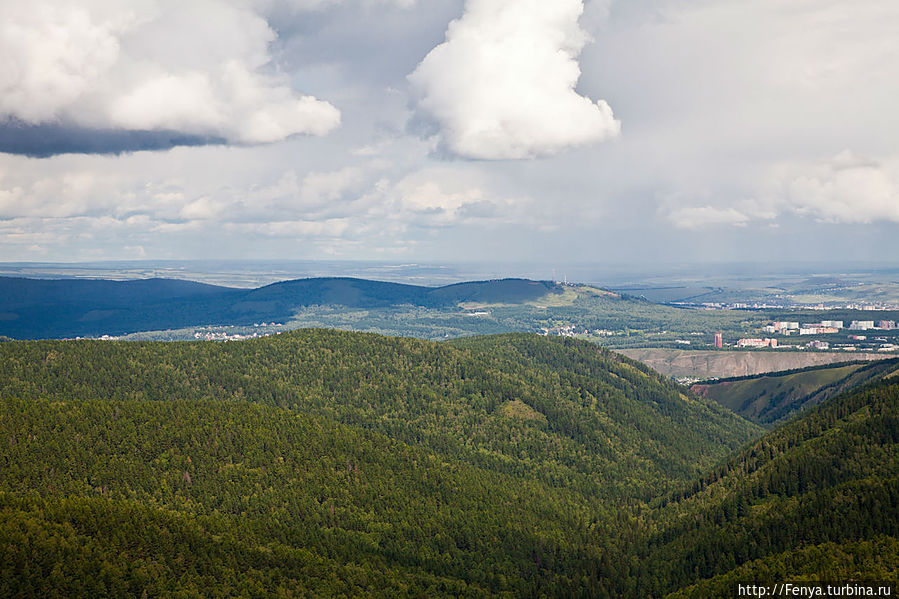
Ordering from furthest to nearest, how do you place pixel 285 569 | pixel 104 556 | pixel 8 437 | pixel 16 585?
pixel 8 437
pixel 285 569
pixel 104 556
pixel 16 585

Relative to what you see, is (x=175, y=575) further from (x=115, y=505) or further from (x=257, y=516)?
(x=257, y=516)

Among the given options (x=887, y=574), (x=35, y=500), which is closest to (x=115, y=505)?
(x=35, y=500)

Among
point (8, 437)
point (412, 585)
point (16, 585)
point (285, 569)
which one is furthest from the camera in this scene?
point (8, 437)

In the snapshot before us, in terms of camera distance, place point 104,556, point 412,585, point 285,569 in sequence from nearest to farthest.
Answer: point 104,556 → point 285,569 → point 412,585

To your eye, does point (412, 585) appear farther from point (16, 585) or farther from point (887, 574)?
point (887, 574)

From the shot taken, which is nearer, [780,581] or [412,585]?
[780,581]

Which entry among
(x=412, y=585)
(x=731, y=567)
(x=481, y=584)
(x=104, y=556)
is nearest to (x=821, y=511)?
(x=731, y=567)

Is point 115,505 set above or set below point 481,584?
above

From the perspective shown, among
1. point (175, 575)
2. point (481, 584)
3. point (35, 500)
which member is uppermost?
point (35, 500)

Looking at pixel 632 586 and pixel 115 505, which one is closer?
pixel 115 505
